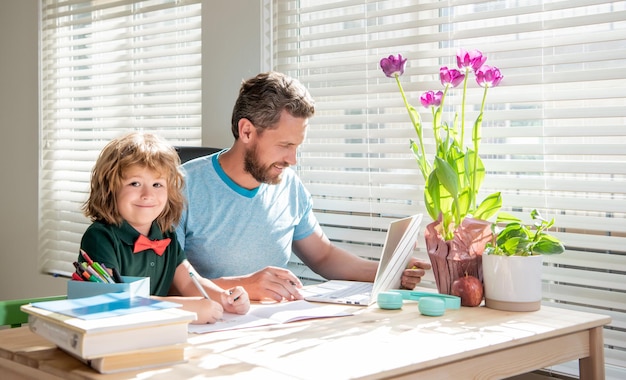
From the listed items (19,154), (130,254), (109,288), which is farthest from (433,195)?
(19,154)

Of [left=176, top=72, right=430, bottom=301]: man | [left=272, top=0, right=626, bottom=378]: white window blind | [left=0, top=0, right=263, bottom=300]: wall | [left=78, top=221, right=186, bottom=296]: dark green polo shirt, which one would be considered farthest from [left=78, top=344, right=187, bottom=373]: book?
[left=0, top=0, right=263, bottom=300]: wall

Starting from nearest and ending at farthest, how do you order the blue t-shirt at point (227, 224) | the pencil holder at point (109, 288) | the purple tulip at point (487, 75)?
1. the pencil holder at point (109, 288)
2. the purple tulip at point (487, 75)
3. the blue t-shirt at point (227, 224)

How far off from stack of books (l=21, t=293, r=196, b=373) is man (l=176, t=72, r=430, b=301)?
886 millimetres

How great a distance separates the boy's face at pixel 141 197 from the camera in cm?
191

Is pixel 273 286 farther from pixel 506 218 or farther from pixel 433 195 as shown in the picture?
pixel 506 218

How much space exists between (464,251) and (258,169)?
69cm

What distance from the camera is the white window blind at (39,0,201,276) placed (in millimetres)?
3395

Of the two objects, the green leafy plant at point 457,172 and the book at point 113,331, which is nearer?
the book at point 113,331

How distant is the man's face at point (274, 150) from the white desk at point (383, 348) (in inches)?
24.7

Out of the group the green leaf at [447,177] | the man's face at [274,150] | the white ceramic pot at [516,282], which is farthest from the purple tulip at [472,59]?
the man's face at [274,150]

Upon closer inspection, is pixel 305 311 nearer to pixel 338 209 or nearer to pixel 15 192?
pixel 338 209

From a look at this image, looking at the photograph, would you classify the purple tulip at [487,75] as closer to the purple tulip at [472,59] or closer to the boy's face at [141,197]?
the purple tulip at [472,59]

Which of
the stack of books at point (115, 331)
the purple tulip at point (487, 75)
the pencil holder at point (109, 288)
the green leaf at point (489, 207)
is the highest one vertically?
the purple tulip at point (487, 75)

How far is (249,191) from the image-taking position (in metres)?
2.41
